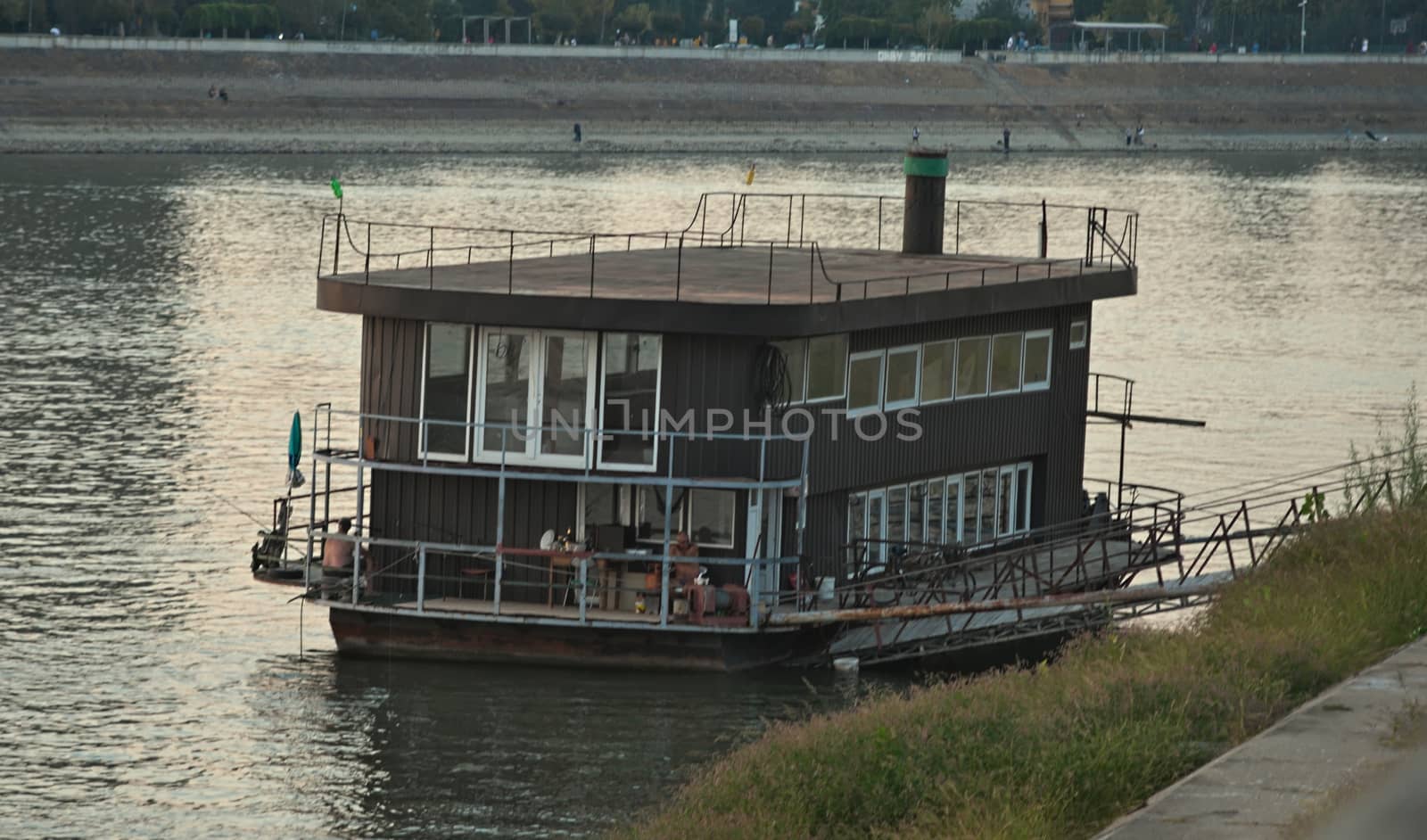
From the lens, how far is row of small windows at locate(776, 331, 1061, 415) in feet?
95.0

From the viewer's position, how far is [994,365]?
31.9 metres

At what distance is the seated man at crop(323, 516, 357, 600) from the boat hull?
0.31 m

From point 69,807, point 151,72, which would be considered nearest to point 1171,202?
point 151,72

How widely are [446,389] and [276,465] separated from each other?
1648 centimetres

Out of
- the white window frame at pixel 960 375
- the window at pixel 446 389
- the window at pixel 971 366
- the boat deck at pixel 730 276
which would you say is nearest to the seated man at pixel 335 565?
the window at pixel 446 389

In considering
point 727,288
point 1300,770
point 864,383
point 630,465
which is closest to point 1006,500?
point 864,383

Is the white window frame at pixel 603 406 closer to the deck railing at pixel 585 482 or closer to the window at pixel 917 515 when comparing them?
the deck railing at pixel 585 482

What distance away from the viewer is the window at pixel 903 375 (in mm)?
30141

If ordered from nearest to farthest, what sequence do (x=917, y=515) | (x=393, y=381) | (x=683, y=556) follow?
(x=683, y=556) → (x=393, y=381) → (x=917, y=515)

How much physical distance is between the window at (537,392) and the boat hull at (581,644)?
210 cm

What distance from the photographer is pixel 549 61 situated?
526ft

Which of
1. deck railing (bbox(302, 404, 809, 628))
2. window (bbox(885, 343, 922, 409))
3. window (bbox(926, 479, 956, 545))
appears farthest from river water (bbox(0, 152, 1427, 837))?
window (bbox(885, 343, 922, 409))

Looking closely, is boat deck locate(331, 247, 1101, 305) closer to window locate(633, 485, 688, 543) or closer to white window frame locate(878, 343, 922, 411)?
white window frame locate(878, 343, 922, 411)

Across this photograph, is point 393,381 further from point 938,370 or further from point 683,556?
point 938,370
